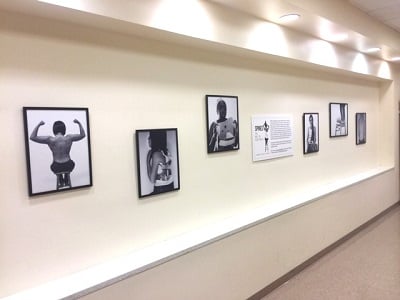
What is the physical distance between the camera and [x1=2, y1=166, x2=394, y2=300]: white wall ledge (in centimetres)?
198

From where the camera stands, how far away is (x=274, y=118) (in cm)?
373

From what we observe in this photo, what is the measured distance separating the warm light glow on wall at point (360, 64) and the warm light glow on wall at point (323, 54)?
627 mm

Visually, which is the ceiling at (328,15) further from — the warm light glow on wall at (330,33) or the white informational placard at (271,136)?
the white informational placard at (271,136)

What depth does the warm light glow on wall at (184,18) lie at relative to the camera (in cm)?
232

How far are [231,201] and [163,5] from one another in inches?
74.3

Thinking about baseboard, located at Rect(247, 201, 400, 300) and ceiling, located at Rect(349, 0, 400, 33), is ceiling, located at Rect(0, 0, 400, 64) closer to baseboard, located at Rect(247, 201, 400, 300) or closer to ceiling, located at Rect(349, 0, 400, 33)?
ceiling, located at Rect(349, 0, 400, 33)

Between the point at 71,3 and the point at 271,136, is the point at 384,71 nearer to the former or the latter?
the point at 271,136

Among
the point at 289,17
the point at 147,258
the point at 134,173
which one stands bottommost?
the point at 147,258

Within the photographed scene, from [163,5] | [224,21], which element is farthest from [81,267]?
[224,21]

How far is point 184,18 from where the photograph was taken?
8.13 feet

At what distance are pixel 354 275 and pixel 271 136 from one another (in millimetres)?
1857

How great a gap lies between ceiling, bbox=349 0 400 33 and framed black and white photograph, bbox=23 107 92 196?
3197 millimetres

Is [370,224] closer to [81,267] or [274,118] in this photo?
[274,118]

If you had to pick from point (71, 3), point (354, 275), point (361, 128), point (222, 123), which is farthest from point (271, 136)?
point (361, 128)
